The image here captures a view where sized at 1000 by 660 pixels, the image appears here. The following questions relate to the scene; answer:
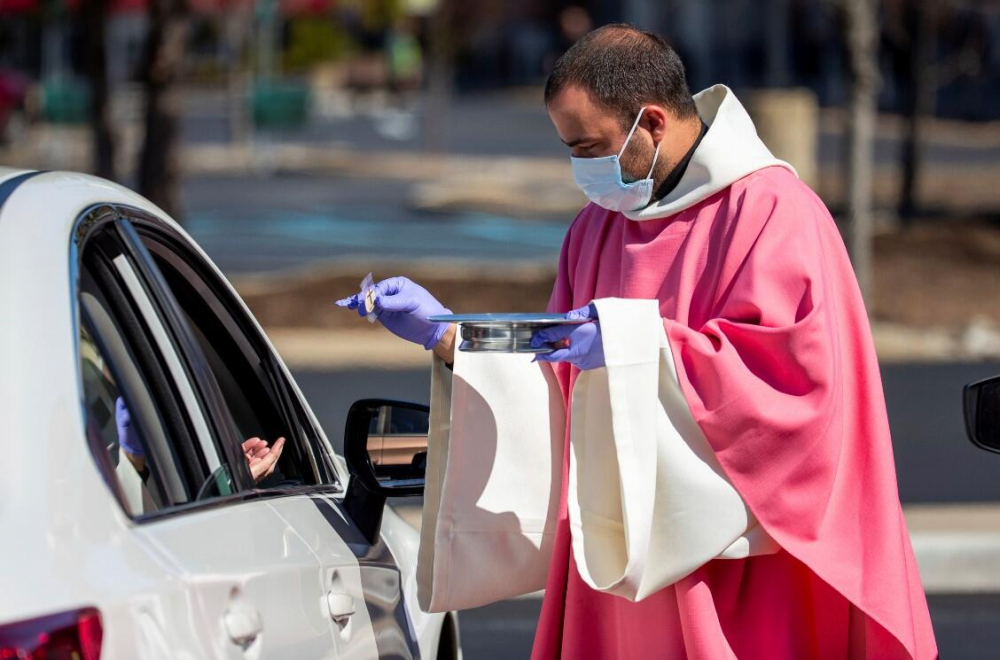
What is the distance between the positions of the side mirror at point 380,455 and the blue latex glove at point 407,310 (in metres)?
0.21

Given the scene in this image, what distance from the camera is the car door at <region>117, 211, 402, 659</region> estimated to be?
273 centimetres

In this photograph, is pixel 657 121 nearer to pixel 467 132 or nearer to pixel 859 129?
pixel 859 129

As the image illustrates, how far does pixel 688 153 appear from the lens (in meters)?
3.03

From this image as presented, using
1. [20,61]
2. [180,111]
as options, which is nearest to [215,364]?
[180,111]

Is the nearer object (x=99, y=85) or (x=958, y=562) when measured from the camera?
(x=958, y=562)

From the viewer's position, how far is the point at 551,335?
8.99ft

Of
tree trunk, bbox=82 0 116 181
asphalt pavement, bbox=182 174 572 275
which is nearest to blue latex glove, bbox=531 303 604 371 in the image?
tree trunk, bbox=82 0 116 181

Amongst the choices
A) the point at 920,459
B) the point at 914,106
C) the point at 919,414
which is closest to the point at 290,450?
the point at 920,459

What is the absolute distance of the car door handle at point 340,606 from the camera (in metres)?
2.65

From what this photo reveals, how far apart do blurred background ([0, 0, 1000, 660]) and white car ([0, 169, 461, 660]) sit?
9.36 ft

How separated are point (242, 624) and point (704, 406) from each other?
0.87 m

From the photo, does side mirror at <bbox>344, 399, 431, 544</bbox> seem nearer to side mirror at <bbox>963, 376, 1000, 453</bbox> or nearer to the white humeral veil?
the white humeral veil

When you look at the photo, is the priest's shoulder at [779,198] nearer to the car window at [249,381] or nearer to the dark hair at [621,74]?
the dark hair at [621,74]

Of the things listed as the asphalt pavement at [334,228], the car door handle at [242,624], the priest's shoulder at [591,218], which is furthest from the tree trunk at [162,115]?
the car door handle at [242,624]
